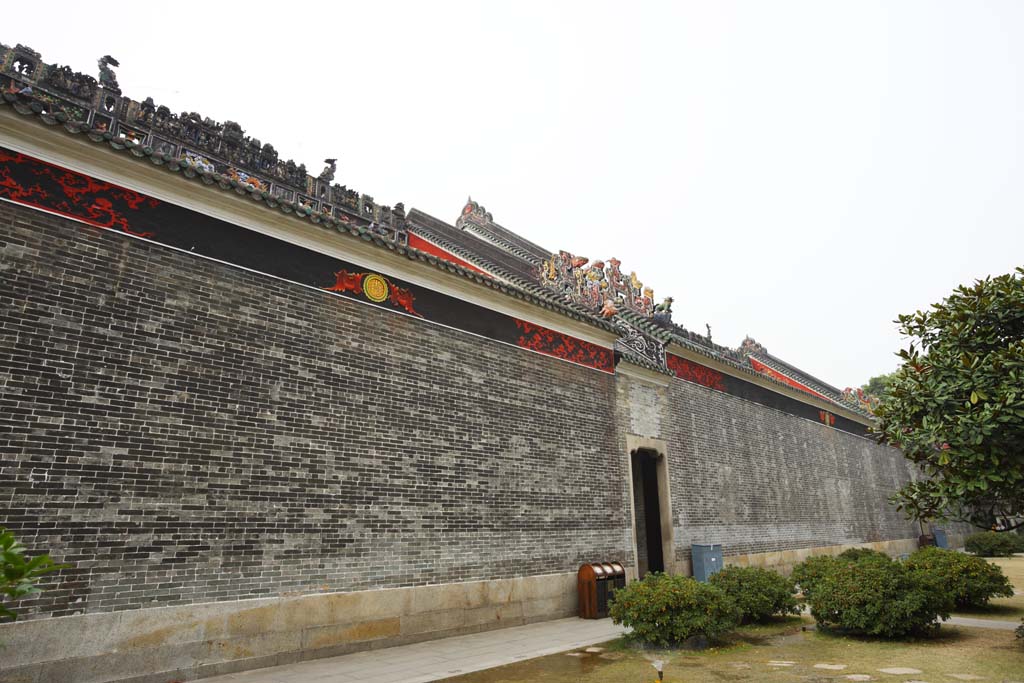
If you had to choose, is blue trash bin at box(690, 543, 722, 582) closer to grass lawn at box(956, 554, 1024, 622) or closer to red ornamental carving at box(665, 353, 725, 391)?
red ornamental carving at box(665, 353, 725, 391)

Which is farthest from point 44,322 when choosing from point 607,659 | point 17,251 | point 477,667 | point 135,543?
point 607,659

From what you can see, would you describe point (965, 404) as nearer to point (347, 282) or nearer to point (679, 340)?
point (347, 282)

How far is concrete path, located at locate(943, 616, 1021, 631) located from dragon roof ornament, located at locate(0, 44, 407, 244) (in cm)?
939

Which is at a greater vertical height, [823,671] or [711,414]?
[711,414]

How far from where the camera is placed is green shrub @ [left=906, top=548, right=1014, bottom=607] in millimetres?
9398

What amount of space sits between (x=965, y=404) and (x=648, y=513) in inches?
310

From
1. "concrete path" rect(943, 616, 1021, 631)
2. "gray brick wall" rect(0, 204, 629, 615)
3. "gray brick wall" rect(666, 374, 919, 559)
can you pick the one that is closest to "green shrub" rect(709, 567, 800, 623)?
"concrete path" rect(943, 616, 1021, 631)

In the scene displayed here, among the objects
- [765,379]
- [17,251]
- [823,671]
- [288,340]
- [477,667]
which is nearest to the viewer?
[17,251]

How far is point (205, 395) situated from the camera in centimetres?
632

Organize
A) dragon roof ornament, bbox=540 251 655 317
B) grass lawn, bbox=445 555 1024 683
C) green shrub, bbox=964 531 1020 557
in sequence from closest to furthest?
1. grass lawn, bbox=445 555 1024 683
2. dragon roof ornament, bbox=540 251 655 317
3. green shrub, bbox=964 531 1020 557

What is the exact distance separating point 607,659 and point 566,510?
11.4 feet

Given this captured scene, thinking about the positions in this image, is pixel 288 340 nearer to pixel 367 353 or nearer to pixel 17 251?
pixel 367 353

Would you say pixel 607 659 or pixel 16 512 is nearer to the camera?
pixel 16 512

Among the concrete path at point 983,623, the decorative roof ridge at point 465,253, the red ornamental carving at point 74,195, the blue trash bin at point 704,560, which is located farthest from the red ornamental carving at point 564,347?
the concrete path at point 983,623
